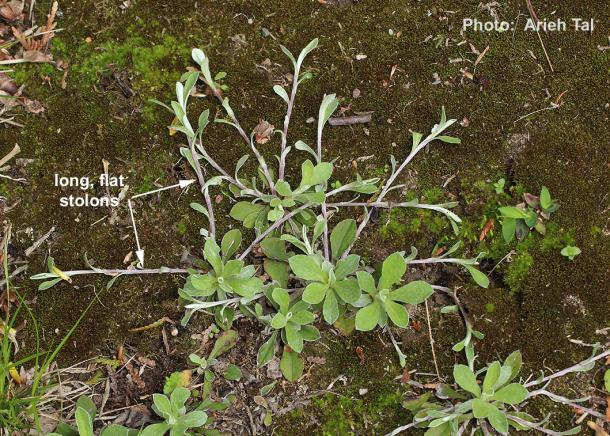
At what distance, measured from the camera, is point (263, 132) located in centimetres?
288

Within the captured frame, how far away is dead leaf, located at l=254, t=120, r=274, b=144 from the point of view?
9.45 ft

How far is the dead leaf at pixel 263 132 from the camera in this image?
2881mm

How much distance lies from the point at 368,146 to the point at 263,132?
0.53m

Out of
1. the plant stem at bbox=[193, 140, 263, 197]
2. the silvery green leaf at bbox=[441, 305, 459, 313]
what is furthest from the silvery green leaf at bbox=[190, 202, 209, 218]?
the silvery green leaf at bbox=[441, 305, 459, 313]

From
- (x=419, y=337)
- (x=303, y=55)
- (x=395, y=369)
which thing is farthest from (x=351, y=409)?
(x=303, y=55)

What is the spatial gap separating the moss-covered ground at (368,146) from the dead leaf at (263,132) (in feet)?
0.14

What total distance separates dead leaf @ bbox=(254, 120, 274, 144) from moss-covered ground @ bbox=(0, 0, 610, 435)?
0.14 feet

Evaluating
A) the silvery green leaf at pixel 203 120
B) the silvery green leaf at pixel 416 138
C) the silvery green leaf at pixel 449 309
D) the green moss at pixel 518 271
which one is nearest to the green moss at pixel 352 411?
the silvery green leaf at pixel 449 309

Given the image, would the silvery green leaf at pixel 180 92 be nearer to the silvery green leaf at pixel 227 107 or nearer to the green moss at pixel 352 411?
the silvery green leaf at pixel 227 107

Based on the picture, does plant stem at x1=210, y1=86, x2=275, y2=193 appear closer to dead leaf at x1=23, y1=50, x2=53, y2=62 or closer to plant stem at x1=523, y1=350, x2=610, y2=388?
dead leaf at x1=23, y1=50, x2=53, y2=62

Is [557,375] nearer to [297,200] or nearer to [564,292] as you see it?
[564,292]

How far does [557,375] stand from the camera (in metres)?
2.73

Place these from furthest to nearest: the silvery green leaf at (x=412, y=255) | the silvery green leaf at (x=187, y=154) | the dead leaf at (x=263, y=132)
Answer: the dead leaf at (x=263, y=132) → the silvery green leaf at (x=187, y=154) → the silvery green leaf at (x=412, y=255)

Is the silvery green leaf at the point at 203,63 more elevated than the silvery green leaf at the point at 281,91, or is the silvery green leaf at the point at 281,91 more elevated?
the silvery green leaf at the point at 203,63
